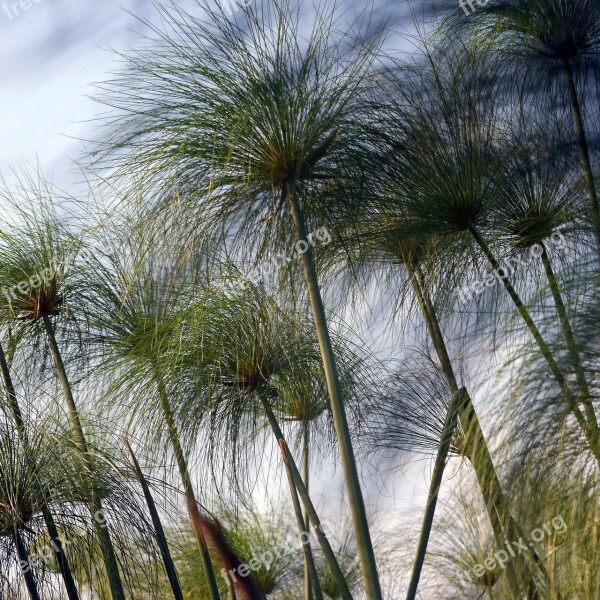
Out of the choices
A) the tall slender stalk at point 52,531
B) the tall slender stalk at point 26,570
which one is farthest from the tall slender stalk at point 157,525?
the tall slender stalk at point 26,570

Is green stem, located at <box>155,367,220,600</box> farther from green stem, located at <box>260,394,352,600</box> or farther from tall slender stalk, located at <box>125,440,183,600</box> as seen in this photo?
green stem, located at <box>260,394,352,600</box>

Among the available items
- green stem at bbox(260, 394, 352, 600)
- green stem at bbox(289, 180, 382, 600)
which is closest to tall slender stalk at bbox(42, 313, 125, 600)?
green stem at bbox(260, 394, 352, 600)

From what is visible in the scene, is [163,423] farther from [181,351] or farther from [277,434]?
[277,434]

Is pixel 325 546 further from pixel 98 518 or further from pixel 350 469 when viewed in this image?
pixel 98 518

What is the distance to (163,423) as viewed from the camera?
4.24 metres

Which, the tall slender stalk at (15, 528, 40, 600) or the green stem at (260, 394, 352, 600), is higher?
the tall slender stalk at (15, 528, 40, 600)

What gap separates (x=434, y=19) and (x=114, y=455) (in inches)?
107

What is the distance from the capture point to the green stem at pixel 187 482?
4055 millimetres

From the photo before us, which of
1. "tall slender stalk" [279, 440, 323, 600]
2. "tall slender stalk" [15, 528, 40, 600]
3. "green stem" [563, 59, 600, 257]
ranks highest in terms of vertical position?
"green stem" [563, 59, 600, 257]

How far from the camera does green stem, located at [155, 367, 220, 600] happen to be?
405cm

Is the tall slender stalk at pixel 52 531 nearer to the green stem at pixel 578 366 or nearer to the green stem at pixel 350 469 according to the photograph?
the green stem at pixel 350 469

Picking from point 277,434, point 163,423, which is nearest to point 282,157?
point 277,434

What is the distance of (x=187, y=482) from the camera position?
13.6ft

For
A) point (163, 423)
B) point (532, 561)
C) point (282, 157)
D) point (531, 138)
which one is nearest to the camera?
point (532, 561)
